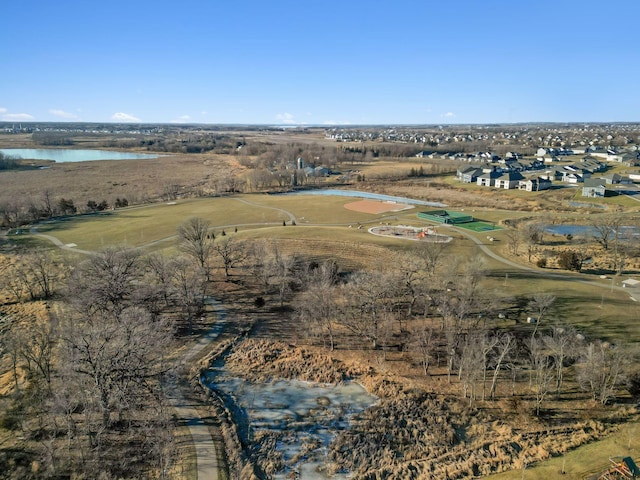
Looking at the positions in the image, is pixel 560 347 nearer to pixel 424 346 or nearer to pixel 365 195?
pixel 424 346

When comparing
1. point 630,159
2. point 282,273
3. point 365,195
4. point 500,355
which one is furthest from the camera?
point 630,159

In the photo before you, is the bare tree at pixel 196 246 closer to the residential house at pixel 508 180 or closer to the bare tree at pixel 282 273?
the bare tree at pixel 282 273

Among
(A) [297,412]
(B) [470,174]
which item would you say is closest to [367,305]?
(A) [297,412]

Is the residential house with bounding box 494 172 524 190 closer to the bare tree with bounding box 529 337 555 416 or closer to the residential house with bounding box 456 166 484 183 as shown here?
the residential house with bounding box 456 166 484 183

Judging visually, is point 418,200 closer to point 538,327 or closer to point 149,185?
point 538,327

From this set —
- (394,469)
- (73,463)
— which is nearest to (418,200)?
(394,469)

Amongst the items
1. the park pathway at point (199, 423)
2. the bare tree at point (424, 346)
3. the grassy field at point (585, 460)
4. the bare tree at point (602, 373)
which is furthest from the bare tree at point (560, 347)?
the park pathway at point (199, 423)

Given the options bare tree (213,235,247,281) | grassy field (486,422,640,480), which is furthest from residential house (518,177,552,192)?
grassy field (486,422,640,480)
